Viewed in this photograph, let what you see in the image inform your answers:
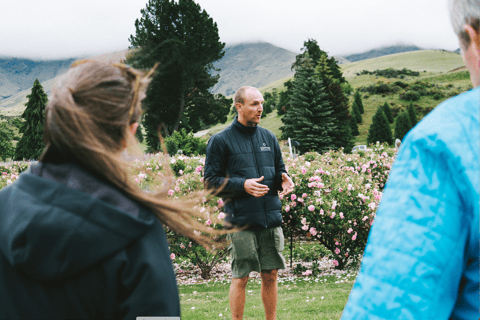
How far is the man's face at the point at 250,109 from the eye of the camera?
12.2ft

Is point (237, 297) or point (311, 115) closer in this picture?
point (237, 297)

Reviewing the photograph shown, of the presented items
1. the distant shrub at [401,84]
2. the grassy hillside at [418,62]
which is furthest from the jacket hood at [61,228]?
the grassy hillside at [418,62]

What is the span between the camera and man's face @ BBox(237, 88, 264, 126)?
12.2 feet

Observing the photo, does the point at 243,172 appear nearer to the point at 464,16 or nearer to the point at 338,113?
the point at 464,16

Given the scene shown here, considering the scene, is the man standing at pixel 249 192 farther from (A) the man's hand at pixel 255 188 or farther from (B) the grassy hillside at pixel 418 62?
(B) the grassy hillside at pixel 418 62

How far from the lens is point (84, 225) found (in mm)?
929

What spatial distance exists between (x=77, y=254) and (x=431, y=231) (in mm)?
793

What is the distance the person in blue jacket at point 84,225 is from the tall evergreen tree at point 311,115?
3761cm

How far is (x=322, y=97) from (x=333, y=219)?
34.9 meters

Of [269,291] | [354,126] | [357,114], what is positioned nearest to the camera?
[269,291]

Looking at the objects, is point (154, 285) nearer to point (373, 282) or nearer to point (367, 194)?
point (373, 282)

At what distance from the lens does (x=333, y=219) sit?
21.2 ft

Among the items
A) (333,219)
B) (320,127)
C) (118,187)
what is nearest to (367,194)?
(333,219)

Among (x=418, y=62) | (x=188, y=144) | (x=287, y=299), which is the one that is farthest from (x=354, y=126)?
(x=418, y=62)
